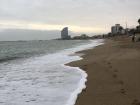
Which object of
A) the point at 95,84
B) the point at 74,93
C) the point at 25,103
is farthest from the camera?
the point at 95,84

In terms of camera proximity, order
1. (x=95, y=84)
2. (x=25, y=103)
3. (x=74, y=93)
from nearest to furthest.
→ (x=25, y=103), (x=74, y=93), (x=95, y=84)

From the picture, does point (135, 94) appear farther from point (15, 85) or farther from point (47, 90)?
point (15, 85)

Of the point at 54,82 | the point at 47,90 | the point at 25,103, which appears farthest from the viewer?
the point at 54,82

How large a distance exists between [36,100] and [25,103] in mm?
412

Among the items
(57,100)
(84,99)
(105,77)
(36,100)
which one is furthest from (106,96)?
(105,77)

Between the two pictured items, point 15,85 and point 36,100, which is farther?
point 15,85

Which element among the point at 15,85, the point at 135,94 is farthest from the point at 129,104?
the point at 15,85

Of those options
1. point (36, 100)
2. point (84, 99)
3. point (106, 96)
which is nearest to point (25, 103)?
point (36, 100)

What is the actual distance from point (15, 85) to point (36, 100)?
3.12m

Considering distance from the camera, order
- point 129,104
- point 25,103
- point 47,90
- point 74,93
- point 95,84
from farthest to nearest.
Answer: point 95,84
point 47,90
point 74,93
point 25,103
point 129,104

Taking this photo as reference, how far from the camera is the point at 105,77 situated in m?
13.3

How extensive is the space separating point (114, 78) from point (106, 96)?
10.7ft

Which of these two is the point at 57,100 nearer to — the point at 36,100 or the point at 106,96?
the point at 36,100

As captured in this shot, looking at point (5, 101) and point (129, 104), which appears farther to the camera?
point (5, 101)
